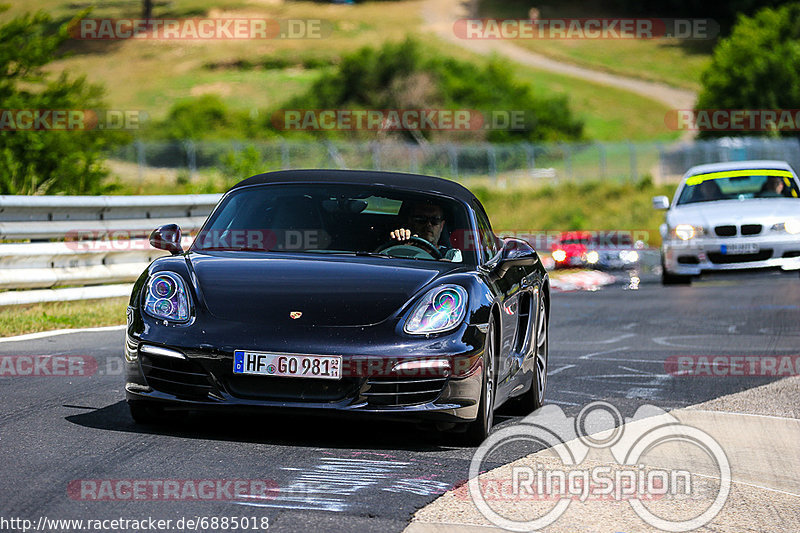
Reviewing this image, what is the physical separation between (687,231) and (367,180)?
36.1ft

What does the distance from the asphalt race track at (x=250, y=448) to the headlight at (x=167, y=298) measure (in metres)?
0.57

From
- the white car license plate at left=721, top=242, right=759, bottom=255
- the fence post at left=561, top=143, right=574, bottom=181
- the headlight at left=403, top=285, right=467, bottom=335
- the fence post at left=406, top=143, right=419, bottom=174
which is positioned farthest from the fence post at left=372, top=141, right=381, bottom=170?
the headlight at left=403, top=285, right=467, bottom=335

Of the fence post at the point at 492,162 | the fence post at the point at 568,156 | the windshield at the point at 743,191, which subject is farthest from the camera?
the fence post at the point at 568,156

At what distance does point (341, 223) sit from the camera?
729 centimetres

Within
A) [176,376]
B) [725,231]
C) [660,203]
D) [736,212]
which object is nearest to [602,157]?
[660,203]

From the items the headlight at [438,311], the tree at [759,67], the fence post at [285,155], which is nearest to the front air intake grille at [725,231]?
the headlight at [438,311]

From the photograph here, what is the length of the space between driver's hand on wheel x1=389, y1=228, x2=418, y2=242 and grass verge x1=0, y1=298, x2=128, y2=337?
474cm

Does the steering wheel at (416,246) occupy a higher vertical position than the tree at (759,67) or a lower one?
lower

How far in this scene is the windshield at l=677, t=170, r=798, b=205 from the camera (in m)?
18.5

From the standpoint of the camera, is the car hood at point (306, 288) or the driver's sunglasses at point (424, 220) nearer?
the car hood at point (306, 288)

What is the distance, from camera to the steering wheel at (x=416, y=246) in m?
7.16

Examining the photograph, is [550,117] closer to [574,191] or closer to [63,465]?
[574,191]

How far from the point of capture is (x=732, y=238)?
57.3 feet

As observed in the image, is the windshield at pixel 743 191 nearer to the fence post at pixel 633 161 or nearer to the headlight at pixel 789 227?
the headlight at pixel 789 227
